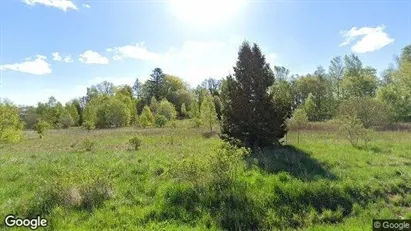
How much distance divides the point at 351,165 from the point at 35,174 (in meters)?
13.0

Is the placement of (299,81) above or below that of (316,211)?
above

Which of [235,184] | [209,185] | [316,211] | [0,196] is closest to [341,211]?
[316,211]

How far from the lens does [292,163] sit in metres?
13.3

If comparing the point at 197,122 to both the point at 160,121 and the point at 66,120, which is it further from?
the point at 66,120

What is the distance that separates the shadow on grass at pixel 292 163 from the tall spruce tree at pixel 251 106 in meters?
0.96

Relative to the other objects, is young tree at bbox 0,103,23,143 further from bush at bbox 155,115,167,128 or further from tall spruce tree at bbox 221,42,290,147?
bush at bbox 155,115,167,128

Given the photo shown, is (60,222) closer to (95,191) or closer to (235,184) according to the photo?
(95,191)

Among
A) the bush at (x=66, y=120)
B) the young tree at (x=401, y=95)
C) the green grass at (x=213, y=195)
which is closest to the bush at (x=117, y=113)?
the bush at (x=66, y=120)

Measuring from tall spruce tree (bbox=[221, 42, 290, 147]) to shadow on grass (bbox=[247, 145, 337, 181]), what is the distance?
0.96 metres

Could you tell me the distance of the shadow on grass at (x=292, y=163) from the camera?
38.9 feet

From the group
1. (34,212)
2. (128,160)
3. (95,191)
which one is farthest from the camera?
(128,160)

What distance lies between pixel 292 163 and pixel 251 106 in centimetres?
395

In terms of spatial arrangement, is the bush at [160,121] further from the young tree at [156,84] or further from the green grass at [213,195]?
the green grass at [213,195]

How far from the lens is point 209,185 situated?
1029cm
